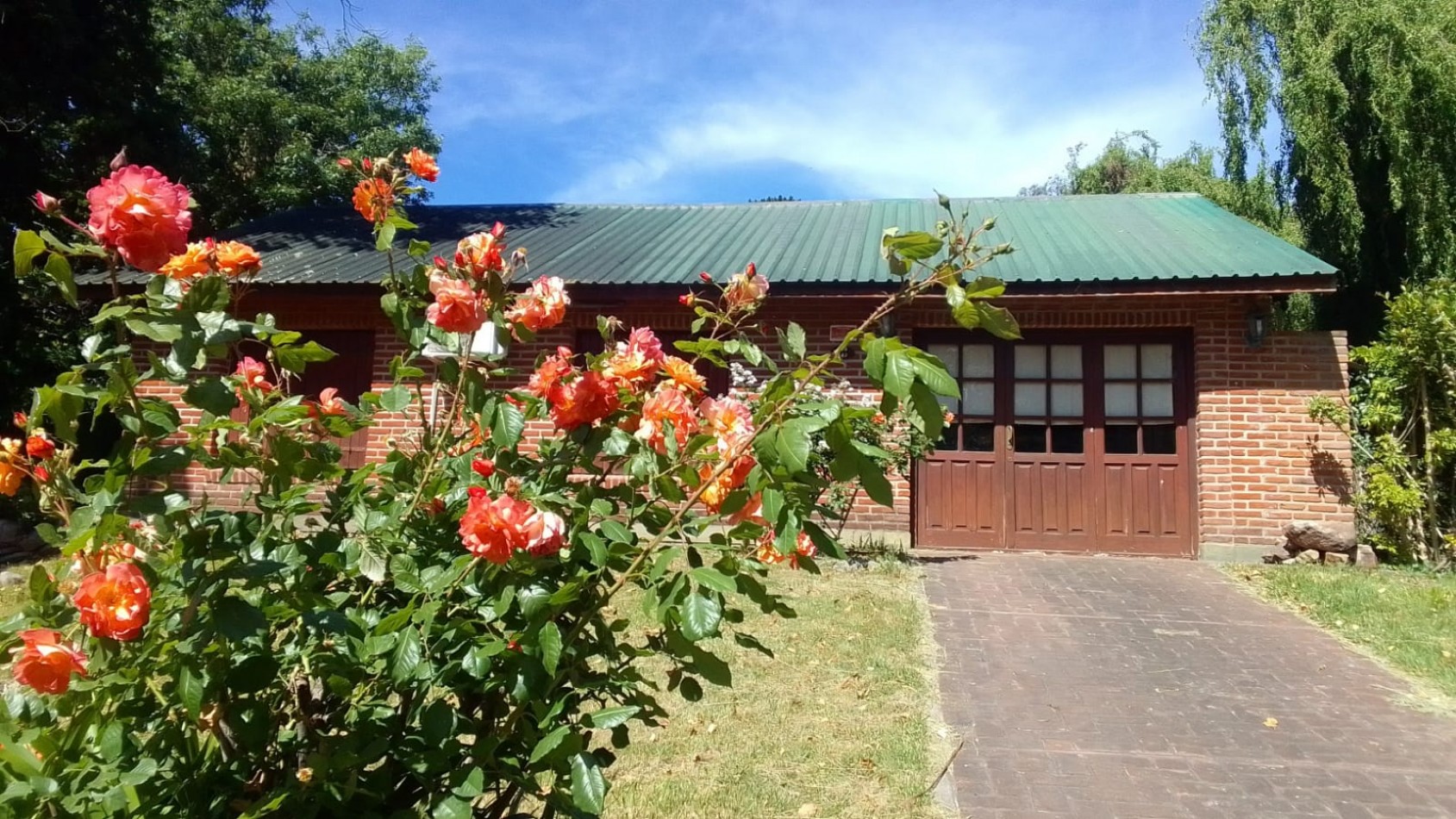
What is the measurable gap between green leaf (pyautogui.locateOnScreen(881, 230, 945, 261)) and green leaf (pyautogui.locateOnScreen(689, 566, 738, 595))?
1.82ft

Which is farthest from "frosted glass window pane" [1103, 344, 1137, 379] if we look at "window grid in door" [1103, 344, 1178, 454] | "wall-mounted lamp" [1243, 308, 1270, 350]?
"wall-mounted lamp" [1243, 308, 1270, 350]

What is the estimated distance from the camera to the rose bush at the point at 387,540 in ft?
3.92

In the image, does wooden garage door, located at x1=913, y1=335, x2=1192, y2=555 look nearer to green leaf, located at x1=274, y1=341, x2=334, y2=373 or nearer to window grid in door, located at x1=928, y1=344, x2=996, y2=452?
window grid in door, located at x1=928, y1=344, x2=996, y2=452

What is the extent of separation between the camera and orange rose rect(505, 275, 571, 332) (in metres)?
1.52

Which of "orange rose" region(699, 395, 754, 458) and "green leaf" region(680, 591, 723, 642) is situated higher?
"orange rose" region(699, 395, 754, 458)

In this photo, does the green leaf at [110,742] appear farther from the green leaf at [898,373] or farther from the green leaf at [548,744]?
the green leaf at [898,373]

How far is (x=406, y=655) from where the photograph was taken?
4.31 feet

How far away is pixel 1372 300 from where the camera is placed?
10656mm

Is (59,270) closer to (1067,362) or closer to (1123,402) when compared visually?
(1067,362)

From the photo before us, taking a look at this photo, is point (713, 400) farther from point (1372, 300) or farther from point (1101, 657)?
point (1372, 300)

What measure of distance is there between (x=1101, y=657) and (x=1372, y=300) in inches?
335

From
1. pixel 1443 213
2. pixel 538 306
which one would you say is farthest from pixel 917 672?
pixel 1443 213

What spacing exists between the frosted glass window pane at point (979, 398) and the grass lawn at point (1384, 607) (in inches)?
96.3

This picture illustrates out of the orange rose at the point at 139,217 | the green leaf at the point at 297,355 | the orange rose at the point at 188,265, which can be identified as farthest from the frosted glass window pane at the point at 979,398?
the orange rose at the point at 139,217
